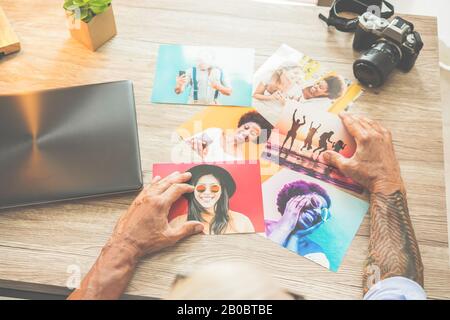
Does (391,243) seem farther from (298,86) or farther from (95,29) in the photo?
(95,29)

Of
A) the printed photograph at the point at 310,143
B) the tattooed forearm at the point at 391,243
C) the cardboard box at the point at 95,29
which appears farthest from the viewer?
the cardboard box at the point at 95,29

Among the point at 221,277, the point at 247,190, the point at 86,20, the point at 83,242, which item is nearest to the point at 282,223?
the point at 247,190

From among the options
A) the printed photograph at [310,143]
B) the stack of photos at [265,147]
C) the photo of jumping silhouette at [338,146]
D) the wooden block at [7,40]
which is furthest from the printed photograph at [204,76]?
the wooden block at [7,40]

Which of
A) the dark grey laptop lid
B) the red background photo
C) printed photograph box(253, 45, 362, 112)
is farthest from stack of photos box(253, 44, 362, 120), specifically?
the dark grey laptop lid

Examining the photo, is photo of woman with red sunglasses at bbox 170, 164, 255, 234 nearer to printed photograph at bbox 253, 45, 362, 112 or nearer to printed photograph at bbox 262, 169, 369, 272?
printed photograph at bbox 262, 169, 369, 272

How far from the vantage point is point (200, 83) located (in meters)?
1.02

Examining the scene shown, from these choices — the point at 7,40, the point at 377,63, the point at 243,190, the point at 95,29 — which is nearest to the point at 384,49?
the point at 377,63

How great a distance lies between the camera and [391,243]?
2.67ft

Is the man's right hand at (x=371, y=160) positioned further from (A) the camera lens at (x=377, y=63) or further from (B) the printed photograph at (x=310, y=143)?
(A) the camera lens at (x=377, y=63)

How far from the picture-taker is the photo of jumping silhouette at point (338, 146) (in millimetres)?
928

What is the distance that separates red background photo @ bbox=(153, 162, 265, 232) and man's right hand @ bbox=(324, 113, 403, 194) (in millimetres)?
163

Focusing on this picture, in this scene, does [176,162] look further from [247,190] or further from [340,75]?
[340,75]

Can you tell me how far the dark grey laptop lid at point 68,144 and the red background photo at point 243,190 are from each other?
0.07 meters

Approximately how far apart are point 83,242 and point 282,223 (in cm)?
39
